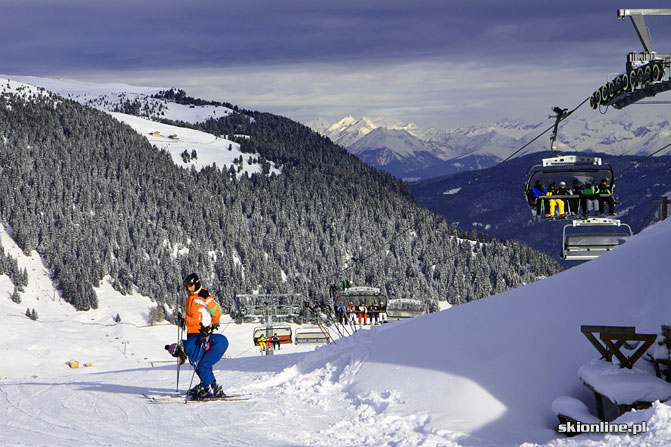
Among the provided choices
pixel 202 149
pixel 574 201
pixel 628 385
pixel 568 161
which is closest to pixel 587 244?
pixel 574 201

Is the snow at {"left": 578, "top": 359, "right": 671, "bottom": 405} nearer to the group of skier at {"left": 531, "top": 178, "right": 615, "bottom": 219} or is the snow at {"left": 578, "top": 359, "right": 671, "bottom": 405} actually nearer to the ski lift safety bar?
the ski lift safety bar

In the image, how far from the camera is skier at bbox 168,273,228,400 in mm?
11231

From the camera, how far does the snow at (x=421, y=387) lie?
29.9 feet

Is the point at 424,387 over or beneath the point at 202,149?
beneath

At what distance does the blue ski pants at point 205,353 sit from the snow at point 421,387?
1.89 ft

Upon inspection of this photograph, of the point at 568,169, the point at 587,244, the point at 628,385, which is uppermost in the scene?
the point at 568,169

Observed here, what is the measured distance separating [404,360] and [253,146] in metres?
184

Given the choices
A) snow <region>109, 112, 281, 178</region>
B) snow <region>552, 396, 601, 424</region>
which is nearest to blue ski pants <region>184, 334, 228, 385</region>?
snow <region>552, 396, 601, 424</region>

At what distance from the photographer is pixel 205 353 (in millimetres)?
11320

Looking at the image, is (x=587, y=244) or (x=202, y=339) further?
(x=587, y=244)

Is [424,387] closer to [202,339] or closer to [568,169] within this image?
[202,339]

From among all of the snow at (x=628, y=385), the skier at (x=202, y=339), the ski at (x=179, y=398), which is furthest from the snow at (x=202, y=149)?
the snow at (x=628, y=385)

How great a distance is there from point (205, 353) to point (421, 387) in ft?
11.8

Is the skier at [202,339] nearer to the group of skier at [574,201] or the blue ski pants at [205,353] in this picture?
the blue ski pants at [205,353]
